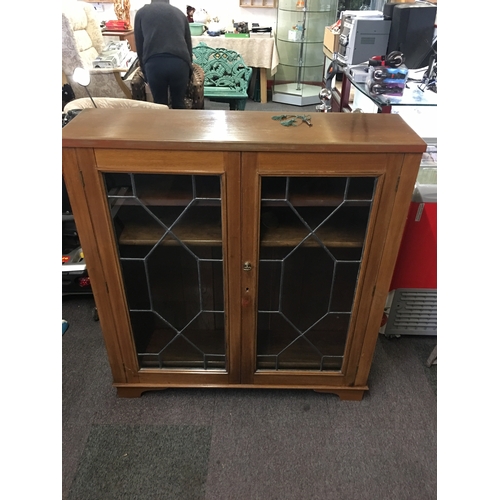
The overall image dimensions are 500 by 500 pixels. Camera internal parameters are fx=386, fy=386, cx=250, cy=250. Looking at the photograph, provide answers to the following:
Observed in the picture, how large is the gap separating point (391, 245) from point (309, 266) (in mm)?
260

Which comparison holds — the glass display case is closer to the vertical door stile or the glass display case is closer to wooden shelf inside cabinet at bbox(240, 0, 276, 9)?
wooden shelf inside cabinet at bbox(240, 0, 276, 9)

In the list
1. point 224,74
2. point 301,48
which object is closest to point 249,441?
point 224,74

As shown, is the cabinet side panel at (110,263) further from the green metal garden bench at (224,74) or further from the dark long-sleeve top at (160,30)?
the green metal garden bench at (224,74)

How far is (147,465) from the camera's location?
1305 mm

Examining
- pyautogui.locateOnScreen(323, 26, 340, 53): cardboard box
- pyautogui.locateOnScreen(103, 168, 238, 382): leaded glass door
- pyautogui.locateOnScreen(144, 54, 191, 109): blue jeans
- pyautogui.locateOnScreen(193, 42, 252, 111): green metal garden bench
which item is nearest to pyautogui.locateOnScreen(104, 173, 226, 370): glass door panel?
pyautogui.locateOnScreen(103, 168, 238, 382): leaded glass door

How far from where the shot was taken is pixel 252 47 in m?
4.23

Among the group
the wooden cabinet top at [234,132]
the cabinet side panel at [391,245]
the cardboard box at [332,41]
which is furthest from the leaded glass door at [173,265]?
the cardboard box at [332,41]

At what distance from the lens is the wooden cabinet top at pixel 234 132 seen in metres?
0.98

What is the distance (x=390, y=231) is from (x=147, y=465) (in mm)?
1104

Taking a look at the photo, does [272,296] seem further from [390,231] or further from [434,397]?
[434,397]

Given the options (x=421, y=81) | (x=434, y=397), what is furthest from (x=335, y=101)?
(x=434, y=397)

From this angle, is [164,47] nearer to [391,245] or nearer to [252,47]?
[252,47]

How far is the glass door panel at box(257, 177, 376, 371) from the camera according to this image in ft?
3.57

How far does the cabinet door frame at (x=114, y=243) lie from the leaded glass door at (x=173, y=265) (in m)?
0.02
